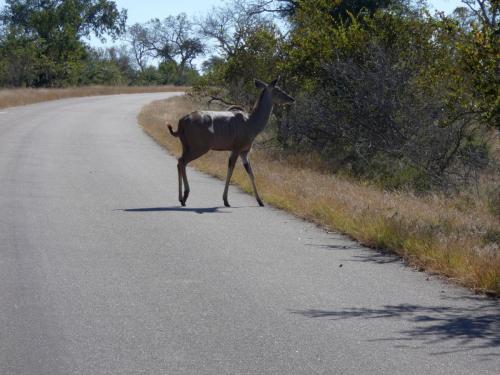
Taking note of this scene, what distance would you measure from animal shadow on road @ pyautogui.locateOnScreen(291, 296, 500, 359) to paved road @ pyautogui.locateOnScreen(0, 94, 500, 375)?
2 cm

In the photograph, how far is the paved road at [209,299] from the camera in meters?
6.20

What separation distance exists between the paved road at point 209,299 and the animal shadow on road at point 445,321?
0.06ft

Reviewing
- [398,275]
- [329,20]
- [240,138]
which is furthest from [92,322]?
[329,20]

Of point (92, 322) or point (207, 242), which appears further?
point (207, 242)

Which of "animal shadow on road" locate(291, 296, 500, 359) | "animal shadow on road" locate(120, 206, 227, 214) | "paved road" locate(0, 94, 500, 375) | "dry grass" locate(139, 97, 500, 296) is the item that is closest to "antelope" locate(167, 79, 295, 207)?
"animal shadow on road" locate(120, 206, 227, 214)

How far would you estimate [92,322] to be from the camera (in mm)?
7047

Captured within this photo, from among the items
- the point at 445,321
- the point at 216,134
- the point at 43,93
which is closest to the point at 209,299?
the point at 445,321

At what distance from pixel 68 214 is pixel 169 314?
574 cm

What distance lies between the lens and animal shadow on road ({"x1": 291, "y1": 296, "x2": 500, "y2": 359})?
6.70 meters

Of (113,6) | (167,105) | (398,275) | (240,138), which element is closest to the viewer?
(398,275)

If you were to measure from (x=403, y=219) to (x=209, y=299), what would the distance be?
4.76 meters

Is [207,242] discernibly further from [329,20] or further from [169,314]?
[329,20]

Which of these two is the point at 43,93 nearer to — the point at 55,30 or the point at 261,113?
the point at 55,30

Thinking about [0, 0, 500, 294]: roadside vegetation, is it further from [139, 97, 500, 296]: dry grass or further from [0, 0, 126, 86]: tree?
[0, 0, 126, 86]: tree
